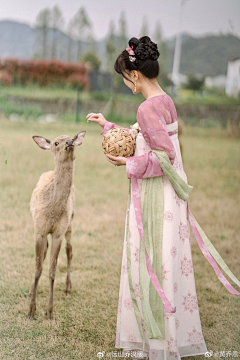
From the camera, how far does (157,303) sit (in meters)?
2.49

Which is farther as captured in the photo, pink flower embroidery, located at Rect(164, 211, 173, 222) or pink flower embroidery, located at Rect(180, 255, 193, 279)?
pink flower embroidery, located at Rect(180, 255, 193, 279)

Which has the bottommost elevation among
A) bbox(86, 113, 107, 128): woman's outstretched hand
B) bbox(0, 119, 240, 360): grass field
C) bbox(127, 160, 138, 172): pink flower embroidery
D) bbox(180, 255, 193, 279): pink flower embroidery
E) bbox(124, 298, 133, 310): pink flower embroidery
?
bbox(0, 119, 240, 360): grass field

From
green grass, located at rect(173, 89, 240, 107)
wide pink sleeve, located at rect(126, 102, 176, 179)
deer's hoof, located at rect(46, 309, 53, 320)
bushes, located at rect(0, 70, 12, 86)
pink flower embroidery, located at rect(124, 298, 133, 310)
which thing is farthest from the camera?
green grass, located at rect(173, 89, 240, 107)

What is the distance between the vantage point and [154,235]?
248cm

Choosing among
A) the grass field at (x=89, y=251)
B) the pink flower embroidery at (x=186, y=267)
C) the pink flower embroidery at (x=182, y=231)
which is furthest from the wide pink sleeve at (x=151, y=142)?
the grass field at (x=89, y=251)

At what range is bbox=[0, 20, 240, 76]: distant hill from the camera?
10.3m

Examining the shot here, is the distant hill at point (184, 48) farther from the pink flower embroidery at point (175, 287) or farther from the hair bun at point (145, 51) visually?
the pink flower embroidery at point (175, 287)

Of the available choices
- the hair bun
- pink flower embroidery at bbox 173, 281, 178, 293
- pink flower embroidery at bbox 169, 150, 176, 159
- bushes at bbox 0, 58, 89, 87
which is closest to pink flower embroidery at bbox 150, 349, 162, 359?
pink flower embroidery at bbox 173, 281, 178, 293

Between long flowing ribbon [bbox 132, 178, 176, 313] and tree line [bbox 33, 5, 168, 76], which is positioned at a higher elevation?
tree line [bbox 33, 5, 168, 76]

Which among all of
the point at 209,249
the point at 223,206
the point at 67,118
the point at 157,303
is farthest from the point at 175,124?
the point at 67,118

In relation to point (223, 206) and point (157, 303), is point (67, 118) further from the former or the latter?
point (157, 303)

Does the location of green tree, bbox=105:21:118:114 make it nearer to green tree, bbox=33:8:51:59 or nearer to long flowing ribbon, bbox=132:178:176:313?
green tree, bbox=33:8:51:59

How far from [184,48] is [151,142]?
38.0ft

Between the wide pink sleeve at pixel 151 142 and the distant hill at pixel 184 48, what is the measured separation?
8434 mm
